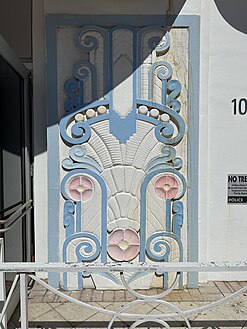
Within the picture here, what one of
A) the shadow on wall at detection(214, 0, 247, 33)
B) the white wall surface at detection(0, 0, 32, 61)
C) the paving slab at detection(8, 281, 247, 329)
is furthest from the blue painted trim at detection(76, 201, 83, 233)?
the shadow on wall at detection(214, 0, 247, 33)

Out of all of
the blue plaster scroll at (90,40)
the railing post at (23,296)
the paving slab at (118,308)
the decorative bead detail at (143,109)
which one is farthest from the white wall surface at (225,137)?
the railing post at (23,296)

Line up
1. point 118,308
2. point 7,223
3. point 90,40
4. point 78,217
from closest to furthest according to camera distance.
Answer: point 7,223
point 118,308
point 90,40
point 78,217

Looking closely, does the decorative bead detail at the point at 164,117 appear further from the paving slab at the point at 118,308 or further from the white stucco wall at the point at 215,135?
the paving slab at the point at 118,308

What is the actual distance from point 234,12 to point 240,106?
3.02 ft

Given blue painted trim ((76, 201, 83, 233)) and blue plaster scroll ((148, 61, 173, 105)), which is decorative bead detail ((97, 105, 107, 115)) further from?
blue painted trim ((76, 201, 83, 233))

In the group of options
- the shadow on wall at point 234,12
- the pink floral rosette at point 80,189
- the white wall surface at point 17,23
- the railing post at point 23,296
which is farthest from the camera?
the white wall surface at point 17,23

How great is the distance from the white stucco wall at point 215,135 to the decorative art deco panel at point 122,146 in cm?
25

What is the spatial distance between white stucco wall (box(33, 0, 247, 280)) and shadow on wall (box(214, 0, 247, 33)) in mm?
46

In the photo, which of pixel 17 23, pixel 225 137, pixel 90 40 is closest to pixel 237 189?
pixel 225 137

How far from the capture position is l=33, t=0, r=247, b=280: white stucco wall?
3359 millimetres

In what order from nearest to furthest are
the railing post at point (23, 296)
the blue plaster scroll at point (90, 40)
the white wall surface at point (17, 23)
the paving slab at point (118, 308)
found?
the railing post at point (23, 296)
the paving slab at point (118, 308)
the blue plaster scroll at point (90, 40)
the white wall surface at point (17, 23)

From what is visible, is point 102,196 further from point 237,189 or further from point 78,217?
point 237,189

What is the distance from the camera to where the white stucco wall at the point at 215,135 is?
336cm

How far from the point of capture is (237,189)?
3.48 m
